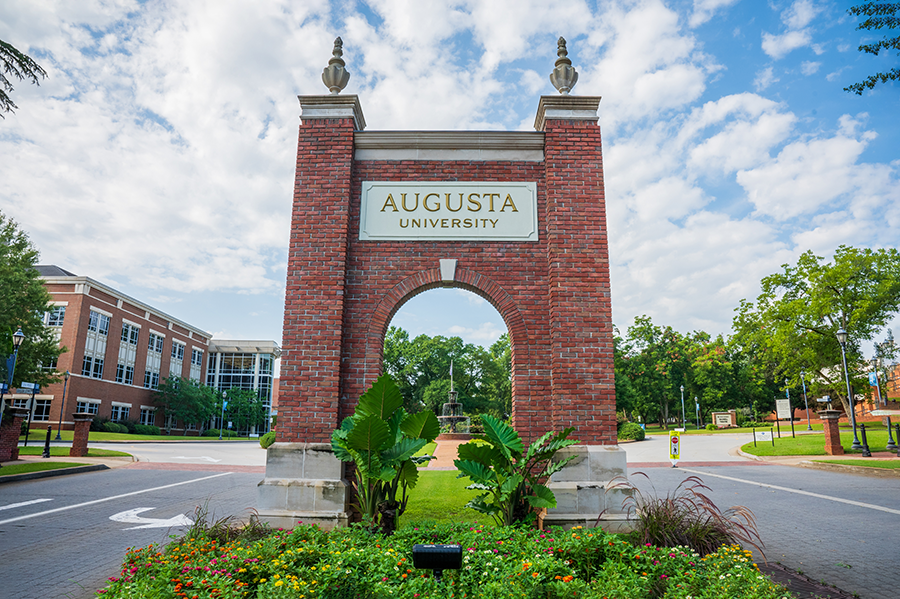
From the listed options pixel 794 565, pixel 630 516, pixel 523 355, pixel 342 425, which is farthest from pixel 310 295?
pixel 794 565

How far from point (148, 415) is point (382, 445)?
53708mm

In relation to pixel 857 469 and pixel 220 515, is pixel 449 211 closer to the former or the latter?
pixel 220 515

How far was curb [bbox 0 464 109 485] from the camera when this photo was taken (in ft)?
45.5

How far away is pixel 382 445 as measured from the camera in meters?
6.76

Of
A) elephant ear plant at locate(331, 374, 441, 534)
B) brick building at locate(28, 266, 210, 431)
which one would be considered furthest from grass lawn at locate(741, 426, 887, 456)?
brick building at locate(28, 266, 210, 431)

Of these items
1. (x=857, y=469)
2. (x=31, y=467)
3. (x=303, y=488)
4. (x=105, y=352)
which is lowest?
(x=31, y=467)

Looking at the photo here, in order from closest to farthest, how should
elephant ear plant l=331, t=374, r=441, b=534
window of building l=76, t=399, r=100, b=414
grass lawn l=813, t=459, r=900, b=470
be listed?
elephant ear plant l=331, t=374, r=441, b=534
grass lawn l=813, t=459, r=900, b=470
window of building l=76, t=399, r=100, b=414

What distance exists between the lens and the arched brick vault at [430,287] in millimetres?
8102

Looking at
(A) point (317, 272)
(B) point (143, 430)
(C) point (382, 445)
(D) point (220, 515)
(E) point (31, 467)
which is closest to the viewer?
(C) point (382, 445)

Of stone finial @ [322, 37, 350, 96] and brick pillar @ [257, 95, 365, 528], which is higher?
stone finial @ [322, 37, 350, 96]

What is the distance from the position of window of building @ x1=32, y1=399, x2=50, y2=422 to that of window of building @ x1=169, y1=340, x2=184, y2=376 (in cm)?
1511

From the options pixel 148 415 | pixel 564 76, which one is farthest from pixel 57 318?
pixel 564 76

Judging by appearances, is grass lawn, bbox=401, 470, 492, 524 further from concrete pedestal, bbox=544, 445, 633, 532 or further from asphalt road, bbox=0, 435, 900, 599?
asphalt road, bbox=0, 435, 900, 599

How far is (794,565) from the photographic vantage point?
20.8ft
